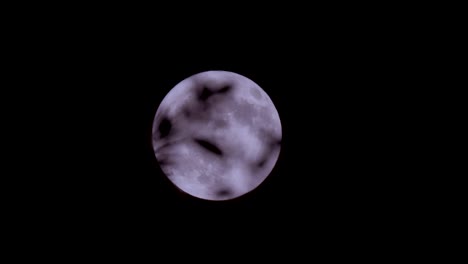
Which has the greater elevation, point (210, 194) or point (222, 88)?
point (222, 88)

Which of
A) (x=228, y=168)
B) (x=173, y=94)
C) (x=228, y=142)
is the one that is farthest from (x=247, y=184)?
(x=173, y=94)

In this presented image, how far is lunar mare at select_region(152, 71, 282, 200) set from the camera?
7.64 feet

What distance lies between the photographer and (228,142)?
233 cm

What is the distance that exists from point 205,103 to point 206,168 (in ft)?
1.48

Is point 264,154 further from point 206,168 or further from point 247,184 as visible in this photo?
point 206,168

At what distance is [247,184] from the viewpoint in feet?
8.23

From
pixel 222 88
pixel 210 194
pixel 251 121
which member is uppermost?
pixel 222 88

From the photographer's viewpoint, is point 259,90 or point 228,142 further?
point 259,90

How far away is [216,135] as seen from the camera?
231 centimetres

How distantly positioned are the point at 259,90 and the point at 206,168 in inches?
28.6

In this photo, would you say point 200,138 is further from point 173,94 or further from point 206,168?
point 173,94

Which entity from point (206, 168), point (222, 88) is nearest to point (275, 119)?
point (222, 88)

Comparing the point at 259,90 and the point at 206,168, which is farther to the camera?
the point at 259,90

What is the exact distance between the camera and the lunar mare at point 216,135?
2.33 m
